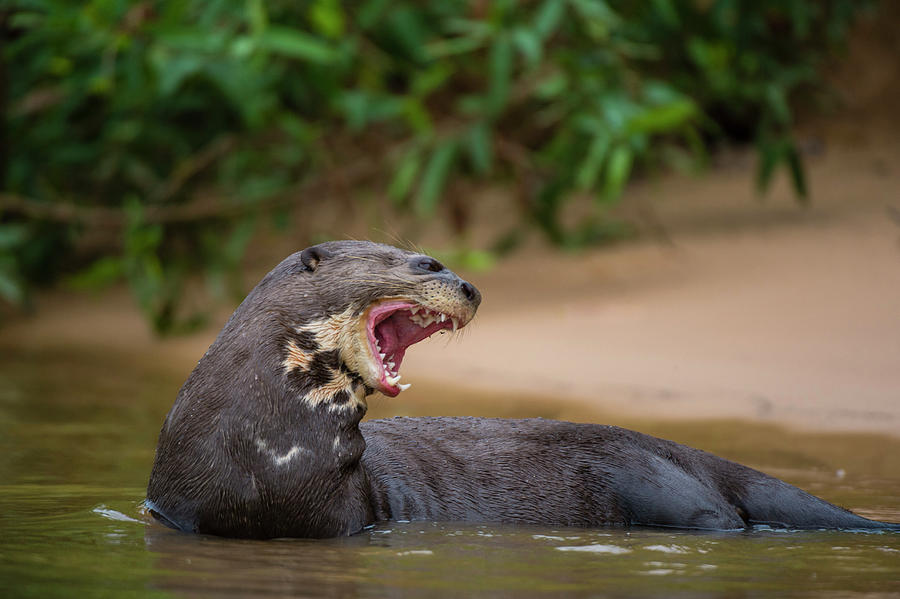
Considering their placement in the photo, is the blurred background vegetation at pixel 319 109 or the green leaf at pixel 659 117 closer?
the green leaf at pixel 659 117

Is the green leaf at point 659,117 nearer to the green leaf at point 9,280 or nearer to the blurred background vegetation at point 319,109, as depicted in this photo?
the blurred background vegetation at point 319,109

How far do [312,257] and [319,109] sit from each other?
583 centimetres

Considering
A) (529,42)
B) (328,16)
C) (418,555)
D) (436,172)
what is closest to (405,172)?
(436,172)

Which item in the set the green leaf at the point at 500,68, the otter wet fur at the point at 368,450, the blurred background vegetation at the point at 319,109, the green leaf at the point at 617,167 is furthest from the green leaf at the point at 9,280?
the otter wet fur at the point at 368,450

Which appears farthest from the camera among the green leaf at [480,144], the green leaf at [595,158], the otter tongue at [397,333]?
the green leaf at [480,144]

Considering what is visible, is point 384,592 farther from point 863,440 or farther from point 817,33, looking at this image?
point 817,33

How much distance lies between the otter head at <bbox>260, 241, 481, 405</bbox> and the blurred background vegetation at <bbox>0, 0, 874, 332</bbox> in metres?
3.79

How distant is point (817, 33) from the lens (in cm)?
1066

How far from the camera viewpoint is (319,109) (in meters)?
9.17

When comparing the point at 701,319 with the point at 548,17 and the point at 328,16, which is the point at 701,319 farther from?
the point at 328,16

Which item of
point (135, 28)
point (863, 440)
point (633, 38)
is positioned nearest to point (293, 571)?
point (863, 440)

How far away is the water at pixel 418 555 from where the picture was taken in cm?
287

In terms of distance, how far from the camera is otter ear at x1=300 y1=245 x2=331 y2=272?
3.47 meters

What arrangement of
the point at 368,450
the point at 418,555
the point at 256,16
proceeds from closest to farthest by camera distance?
1. the point at 418,555
2. the point at 368,450
3. the point at 256,16
